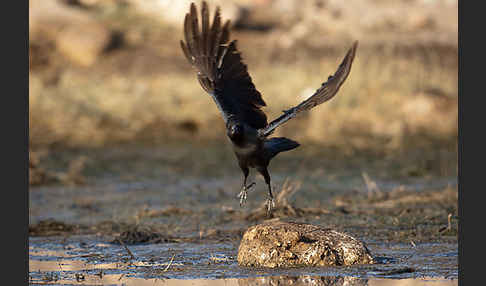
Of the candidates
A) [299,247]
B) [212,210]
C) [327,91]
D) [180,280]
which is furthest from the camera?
[212,210]

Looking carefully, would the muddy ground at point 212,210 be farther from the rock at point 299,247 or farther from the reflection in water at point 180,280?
the rock at point 299,247

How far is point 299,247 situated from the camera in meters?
Answer: 7.48

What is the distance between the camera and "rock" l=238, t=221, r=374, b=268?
7.42 m

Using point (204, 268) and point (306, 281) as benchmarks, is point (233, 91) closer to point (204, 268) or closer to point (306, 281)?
point (204, 268)

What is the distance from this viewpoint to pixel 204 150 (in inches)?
624

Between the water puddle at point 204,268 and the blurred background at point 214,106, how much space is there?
2812 mm

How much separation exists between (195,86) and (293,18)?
284 inches

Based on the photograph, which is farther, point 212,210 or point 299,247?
point 212,210

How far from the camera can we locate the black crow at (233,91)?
7789 millimetres

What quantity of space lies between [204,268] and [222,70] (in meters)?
1.91

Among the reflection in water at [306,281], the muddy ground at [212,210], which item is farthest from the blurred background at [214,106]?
the reflection in water at [306,281]

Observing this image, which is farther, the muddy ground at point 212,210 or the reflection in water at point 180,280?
the muddy ground at point 212,210

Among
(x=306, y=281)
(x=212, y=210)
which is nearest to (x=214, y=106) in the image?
(x=212, y=210)

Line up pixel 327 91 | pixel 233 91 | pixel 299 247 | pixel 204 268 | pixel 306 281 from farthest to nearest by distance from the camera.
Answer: pixel 233 91
pixel 204 268
pixel 299 247
pixel 327 91
pixel 306 281
